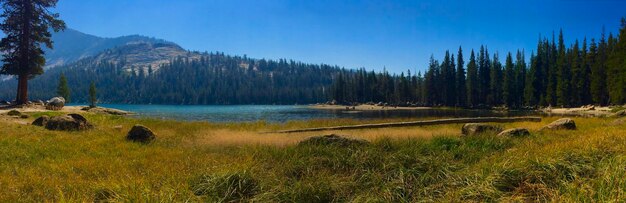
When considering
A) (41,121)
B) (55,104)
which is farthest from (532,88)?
(41,121)

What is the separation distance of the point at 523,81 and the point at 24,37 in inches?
4481

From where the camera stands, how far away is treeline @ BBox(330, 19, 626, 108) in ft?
241

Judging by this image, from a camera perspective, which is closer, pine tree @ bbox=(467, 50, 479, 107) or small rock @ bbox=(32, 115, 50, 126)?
small rock @ bbox=(32, 115, 50, 126)

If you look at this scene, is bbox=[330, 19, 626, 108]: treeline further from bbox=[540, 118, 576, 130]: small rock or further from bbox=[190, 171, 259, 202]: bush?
bbox=[190, 171, 259, 202]: bush

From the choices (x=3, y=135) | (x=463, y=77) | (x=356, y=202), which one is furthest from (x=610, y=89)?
(x=3, y=135)

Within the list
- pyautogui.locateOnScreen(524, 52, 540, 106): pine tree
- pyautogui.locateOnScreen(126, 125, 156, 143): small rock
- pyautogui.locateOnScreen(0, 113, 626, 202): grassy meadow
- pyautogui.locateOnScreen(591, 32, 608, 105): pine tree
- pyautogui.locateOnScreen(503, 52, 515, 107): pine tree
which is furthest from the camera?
pyautogui.locateOnScreen(503, 52, 515, 107): pine tree

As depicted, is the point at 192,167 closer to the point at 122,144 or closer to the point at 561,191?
the point at 122,144

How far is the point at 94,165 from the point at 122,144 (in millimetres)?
4942

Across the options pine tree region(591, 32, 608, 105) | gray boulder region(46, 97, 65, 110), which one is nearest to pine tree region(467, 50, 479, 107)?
pine tree region(591, 32, 608, 105)

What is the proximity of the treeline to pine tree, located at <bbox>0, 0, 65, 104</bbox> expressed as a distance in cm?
7735

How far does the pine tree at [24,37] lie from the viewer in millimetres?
32625

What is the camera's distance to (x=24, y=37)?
33.1 metres

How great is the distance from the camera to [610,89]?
66.5 m

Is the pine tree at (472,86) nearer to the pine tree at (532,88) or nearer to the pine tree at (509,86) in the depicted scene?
the pine tree at (509,86)
